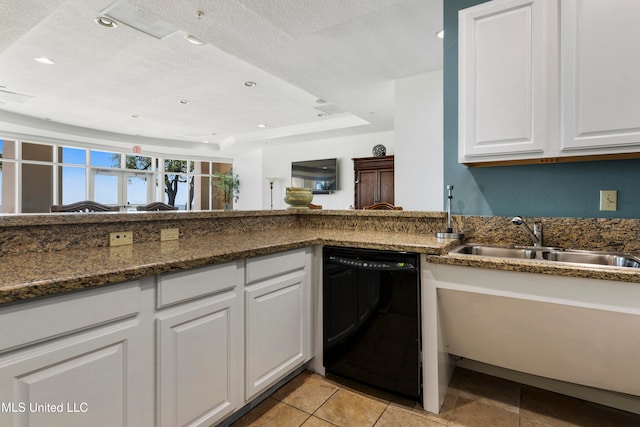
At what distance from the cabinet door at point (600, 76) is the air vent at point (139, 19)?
2.87 m

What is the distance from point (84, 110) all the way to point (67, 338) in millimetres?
6171

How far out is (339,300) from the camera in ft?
6.24

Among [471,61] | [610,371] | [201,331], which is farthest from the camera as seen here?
[471,61]

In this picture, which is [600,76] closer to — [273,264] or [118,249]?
[273,264]

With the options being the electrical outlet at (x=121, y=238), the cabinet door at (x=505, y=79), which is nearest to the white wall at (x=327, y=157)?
the cabinet door at (x=505, y=79)

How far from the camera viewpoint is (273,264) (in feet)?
5.57

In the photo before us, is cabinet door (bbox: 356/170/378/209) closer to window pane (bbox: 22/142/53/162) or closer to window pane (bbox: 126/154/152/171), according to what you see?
window pane (bbox: 126/154/152/171)

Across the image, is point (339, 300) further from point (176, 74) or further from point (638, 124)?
point (176, 74)

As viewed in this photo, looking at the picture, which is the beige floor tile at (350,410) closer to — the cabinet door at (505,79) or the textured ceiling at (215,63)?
the cabinet door at (505,79)

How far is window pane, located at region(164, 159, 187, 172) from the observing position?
9.32m

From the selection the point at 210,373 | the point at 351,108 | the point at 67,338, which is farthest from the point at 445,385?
the point at 351,108

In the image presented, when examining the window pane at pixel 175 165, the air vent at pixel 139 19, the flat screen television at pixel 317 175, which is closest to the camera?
the air vent at pixel 139 19

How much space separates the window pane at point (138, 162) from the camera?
340 inches

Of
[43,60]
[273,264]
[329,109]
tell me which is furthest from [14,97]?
[273,264]
